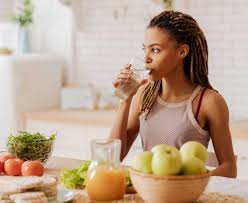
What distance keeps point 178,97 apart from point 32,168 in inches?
31.1

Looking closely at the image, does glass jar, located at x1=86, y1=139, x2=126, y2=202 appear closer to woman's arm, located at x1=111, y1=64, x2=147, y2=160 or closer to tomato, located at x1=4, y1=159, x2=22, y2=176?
tomato, located at x1=4, y1=159, x2=22, y2=176

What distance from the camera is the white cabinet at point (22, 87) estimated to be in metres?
4.71

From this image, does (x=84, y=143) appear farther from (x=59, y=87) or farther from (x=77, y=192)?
(x=77, y=192)

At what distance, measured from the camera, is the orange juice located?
2057mm

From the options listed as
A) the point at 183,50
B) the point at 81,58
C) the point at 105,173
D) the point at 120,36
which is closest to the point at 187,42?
the point at 183,50

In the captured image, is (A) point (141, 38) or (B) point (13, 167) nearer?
(B) point (13, 167)

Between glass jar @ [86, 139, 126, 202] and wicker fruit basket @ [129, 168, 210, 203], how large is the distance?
89mm

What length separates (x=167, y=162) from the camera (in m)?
1.93

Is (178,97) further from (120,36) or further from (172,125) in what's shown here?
(120,36)

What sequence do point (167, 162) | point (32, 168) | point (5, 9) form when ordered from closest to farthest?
point (167, 162) < point (32, 168) < point (5, 9)

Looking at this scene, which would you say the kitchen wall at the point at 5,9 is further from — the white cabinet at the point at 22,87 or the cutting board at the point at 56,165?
the cutting board at the point at 56,165

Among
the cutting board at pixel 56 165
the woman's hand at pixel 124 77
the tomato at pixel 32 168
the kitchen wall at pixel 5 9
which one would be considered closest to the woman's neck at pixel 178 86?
the woman's hand at pixel 124 77

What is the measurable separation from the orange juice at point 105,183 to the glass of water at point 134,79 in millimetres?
677

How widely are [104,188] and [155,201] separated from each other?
17cm
